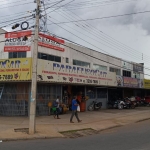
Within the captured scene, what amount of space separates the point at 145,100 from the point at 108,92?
943 centimetres

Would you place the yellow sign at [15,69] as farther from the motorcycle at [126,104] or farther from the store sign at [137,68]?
the store sign at [137,68]

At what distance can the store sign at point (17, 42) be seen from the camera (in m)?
18.2

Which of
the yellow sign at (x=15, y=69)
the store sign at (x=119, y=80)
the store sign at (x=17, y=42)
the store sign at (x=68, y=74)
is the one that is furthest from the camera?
the store sign at (x=119, y=80)

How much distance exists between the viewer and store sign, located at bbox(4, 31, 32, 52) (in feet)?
59.7

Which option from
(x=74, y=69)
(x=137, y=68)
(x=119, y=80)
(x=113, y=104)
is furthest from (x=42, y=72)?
(x=137, y=68)

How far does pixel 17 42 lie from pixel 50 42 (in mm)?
2631

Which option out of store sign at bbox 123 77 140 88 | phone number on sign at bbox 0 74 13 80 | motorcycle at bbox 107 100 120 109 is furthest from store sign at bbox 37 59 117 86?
store sign at bbox 123 77 140 88

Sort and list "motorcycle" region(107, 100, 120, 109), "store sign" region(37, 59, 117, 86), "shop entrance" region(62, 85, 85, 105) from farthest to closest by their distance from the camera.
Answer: "motorcycle" region(107, 100, 120, 109)
"shop entrance" region(62, 85, 85, 105)
"store sign" region(37, 59, 117, 86)

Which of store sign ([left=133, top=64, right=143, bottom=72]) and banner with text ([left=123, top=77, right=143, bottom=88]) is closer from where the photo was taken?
banner with text ([left=123, top=77, right=143, bottom=88])

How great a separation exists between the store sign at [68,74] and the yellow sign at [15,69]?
839mm

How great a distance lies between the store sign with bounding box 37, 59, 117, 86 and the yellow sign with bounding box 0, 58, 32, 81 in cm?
84

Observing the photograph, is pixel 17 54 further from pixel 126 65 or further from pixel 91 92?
pixel 126 65

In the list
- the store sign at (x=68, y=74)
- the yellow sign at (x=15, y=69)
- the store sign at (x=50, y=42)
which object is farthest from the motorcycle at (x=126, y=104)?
the yellow sign at (x=15, y=69)

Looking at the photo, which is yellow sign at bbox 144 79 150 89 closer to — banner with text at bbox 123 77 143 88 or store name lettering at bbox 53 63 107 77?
banner with text at bbox 123 77 143 88
